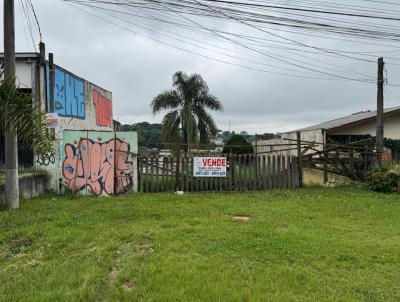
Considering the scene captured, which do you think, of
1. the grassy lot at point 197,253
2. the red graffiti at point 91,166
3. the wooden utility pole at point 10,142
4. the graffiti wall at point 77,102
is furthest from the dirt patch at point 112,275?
the graffiti wall at point 77,102

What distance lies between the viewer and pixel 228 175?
1428cm

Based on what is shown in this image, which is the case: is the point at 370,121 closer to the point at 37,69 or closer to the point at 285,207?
the point at 285,207

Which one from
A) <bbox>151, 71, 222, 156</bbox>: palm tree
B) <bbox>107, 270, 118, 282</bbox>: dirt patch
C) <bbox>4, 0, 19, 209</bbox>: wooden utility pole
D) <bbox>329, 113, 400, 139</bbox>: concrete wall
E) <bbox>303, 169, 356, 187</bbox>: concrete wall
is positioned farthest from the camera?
<bbox>329, 113, 400, 139</bbox>: concrete wall

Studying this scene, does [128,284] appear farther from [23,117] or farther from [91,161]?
[91,161]

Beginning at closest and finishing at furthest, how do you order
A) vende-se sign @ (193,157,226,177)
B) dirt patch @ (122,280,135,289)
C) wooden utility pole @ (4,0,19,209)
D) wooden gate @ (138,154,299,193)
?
dirt patch @ (122,280,135,289), wooden utility pole @ (4,0,19,209), wooden gate @ (138,154,299,193), vende-se sign @ (193,157,226,177)

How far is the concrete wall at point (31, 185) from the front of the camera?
456 inches

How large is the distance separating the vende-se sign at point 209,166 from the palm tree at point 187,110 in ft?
32.6

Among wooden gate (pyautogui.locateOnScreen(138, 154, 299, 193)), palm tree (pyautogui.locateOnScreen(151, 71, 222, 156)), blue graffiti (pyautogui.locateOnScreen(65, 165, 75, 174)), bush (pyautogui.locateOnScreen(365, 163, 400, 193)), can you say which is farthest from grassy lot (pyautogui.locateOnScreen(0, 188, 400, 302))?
palm tree (pyautogui.locateOnScreen(151, 71, 222, 156))

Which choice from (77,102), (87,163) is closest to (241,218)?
(87,163)

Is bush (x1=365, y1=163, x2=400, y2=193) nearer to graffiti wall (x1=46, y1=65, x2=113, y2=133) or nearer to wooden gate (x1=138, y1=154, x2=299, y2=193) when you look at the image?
wooden gate (x1=138, y1=154, x2=299, y2=193)

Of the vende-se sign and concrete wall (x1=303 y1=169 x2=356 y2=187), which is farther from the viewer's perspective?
concrete wall (x1=303 y1=169 x2=356 y2=187)

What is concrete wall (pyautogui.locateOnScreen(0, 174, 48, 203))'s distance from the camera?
11.6 metres

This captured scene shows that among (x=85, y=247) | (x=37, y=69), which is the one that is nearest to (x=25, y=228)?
(x=85, y=247)

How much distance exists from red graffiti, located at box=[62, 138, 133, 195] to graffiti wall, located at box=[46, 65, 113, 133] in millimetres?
2119
